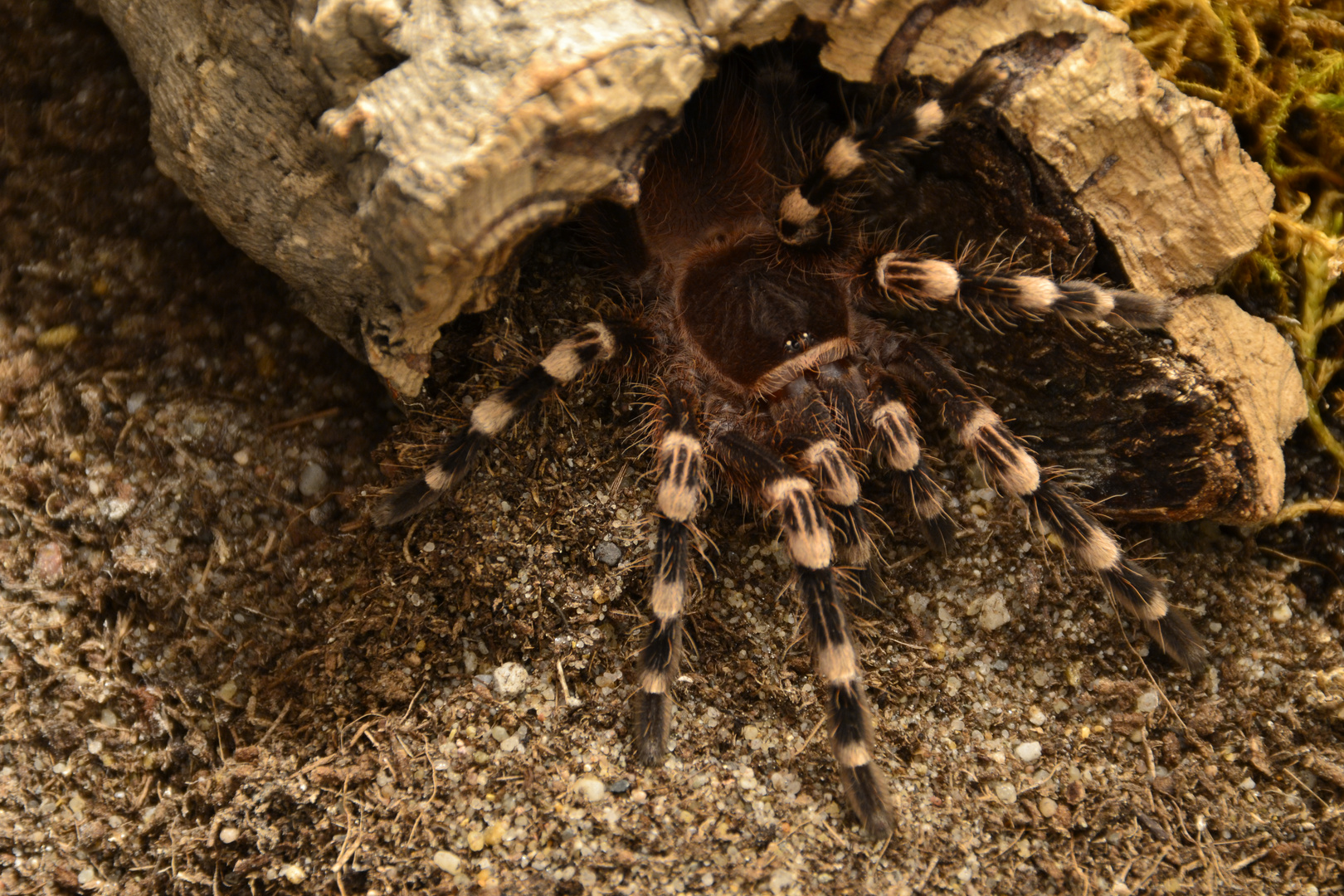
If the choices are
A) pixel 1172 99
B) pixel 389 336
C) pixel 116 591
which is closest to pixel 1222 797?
pixel 1172 99

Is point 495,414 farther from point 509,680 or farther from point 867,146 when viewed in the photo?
point 867,146

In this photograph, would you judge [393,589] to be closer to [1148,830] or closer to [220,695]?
[220,695]

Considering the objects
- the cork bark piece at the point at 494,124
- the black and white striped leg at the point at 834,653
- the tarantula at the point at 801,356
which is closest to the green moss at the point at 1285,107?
the cork bark piece at the point at 494,124

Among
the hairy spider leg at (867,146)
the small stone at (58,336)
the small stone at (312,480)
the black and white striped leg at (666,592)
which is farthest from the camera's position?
the small stone at (312,480)

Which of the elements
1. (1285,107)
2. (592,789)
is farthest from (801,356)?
(1285,107)

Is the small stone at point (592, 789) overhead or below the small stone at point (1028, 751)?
overhead

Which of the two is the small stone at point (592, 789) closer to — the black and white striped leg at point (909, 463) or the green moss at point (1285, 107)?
the black and white striped leg at point (909, 463)

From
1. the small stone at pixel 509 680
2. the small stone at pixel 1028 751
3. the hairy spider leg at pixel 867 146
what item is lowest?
the small stone at pixel 1028 751
